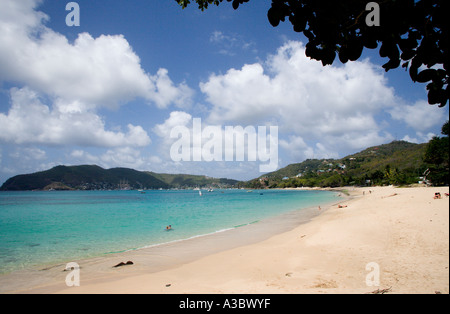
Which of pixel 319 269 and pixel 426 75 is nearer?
pixel 426 75

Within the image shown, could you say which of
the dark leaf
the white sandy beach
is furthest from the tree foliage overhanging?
the white sandy beach

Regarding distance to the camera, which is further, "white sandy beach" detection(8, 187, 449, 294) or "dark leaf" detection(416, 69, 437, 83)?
"white sandy beach" detection(8, 187, 449, 294)

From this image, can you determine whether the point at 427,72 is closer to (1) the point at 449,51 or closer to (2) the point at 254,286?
(1) the point at 449,51

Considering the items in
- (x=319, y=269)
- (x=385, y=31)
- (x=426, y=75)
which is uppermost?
(x=385, y=31)

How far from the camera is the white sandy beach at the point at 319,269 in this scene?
602cm

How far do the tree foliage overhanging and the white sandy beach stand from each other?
18.9ft

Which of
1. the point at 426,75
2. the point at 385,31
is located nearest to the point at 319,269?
the point at 426,75

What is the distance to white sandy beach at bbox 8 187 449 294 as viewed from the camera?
602 centimetres

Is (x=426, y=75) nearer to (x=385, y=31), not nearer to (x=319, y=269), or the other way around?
(x=385, y=31)

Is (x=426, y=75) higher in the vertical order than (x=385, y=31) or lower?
lower

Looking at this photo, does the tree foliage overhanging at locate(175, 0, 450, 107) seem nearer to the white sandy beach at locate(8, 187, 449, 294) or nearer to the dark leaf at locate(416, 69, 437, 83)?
the dark leaf at locate(416, 69, 437, 83)

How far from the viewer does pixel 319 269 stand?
737cm

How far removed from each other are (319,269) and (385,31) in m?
7.70
